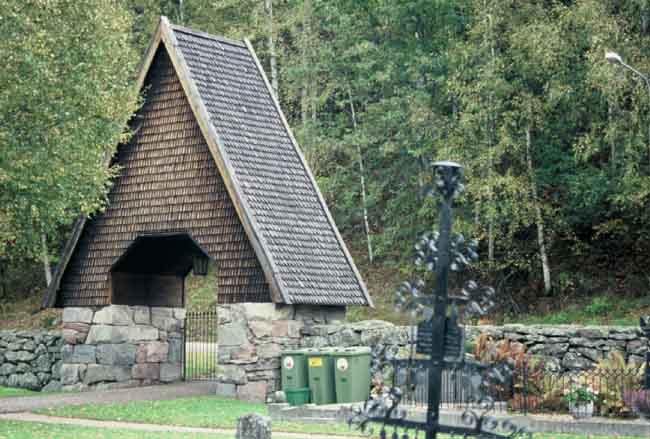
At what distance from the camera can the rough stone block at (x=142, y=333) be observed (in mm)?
25203

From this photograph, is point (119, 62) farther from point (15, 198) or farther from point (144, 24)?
point (144, 24)

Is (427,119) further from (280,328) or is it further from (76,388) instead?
(76,388)

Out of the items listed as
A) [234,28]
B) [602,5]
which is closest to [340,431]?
[602,5]

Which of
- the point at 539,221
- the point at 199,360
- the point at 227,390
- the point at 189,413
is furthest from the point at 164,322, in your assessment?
the point at 539,221

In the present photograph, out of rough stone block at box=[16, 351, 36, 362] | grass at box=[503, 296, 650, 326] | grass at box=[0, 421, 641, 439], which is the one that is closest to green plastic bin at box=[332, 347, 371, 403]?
grass at box=[0, 421, 641, 439]

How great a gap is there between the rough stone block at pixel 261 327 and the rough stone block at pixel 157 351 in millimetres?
4700

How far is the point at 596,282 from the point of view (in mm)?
32531

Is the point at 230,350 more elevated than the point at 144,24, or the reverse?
the point at 144,24

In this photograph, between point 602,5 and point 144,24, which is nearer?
point 602,5

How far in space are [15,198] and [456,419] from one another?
993cm

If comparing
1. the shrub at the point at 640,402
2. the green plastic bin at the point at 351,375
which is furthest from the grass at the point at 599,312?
the shrub at the point at 640,402

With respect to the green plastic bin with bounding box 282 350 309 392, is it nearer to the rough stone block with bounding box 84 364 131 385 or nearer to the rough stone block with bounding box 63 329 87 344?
the rough stone block with bounding box 84 364 131 385

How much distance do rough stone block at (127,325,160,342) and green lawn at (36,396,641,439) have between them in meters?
3.74

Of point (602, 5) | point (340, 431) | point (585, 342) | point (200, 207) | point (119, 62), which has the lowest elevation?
point (340, 431)
